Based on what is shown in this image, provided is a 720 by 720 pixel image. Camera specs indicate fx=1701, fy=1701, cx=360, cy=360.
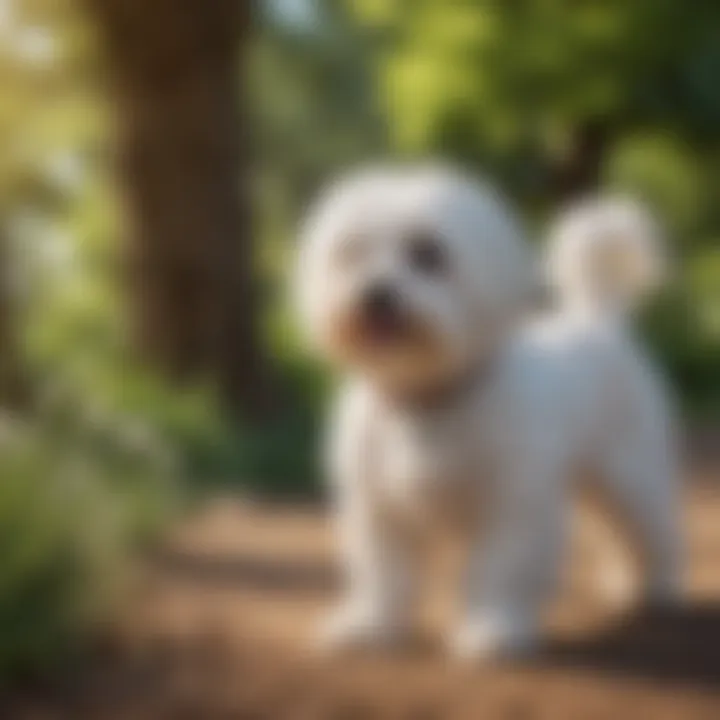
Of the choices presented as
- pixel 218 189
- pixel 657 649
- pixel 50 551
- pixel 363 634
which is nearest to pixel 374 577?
pixel 363 634

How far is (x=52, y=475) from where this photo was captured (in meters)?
3.83

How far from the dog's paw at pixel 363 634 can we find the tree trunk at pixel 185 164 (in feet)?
12.8

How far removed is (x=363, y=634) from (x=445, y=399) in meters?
0.52

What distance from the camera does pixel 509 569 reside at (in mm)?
3248

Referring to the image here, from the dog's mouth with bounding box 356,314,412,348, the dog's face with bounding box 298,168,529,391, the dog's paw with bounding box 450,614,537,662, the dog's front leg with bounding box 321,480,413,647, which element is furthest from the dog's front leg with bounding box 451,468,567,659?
the dog's mouth with bounding box 356,314,412,348

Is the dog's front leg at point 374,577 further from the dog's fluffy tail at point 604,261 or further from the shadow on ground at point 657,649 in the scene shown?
the dog's fluffy tail at point 604,261

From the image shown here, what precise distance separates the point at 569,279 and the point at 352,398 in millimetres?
791

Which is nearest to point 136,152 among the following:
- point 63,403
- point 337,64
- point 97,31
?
point 97,31

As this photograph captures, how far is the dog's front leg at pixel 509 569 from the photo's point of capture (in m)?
3.25

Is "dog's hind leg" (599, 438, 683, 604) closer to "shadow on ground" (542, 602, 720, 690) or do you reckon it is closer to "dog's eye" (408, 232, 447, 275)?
"shadow on ground" (542, 602, 720, 690)

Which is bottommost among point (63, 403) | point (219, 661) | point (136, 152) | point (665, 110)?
point (219, 661)

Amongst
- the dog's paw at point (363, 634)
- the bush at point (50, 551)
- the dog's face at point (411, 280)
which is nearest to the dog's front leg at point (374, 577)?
the dog's paw at point (363, 634)

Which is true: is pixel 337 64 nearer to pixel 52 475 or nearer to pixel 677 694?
pixel 52 475

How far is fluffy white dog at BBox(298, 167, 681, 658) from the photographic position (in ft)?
10.2
